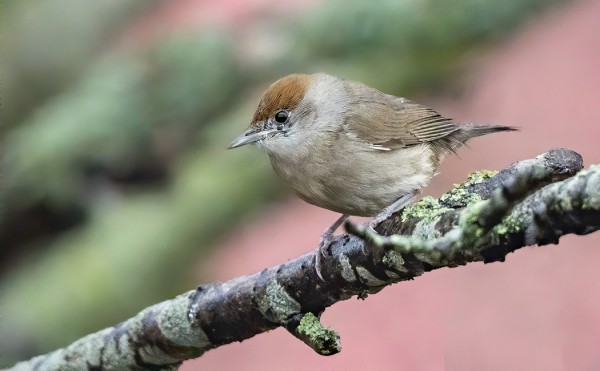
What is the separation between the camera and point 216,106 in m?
7.26

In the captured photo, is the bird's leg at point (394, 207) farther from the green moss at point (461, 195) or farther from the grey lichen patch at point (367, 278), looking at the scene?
the green moss at point (461, 195)

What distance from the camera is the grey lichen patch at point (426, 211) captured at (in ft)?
8.80

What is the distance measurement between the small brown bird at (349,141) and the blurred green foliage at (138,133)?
175 centimetres

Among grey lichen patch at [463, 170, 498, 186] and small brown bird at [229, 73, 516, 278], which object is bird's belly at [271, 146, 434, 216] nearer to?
small brown bird at [229, 73, 516, 278]

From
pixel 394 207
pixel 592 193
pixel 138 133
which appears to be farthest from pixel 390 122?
pixel 138 133

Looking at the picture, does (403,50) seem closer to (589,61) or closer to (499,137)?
(499,137)

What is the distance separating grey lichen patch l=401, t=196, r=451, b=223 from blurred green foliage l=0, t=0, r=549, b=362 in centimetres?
340

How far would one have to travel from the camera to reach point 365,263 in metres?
2.95

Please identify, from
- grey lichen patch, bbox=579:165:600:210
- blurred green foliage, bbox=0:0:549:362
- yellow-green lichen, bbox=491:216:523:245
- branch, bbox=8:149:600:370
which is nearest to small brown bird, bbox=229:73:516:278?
branch, bbox=8:149:600:370

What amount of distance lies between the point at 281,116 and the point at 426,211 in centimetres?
183

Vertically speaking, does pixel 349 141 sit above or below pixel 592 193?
above

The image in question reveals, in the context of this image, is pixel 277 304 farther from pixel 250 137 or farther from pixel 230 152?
pixel 230 152

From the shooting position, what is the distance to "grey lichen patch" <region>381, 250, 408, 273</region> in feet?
9.00

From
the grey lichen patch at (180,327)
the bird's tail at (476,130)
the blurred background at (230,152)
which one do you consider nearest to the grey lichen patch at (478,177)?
the grey lichen patch at (180,327)
